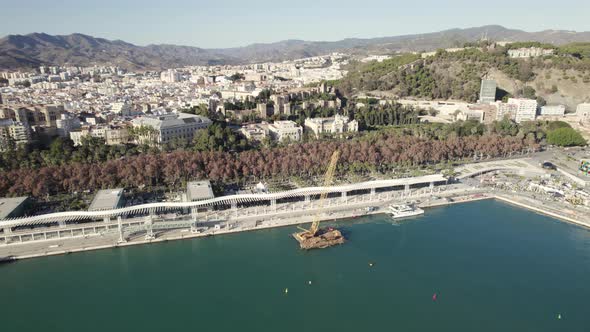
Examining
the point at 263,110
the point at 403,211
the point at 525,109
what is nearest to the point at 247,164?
the point at 403,211

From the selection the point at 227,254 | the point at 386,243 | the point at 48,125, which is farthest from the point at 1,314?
the point at 48,125

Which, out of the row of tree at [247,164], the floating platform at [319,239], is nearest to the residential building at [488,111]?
the row of tree at [247,164]

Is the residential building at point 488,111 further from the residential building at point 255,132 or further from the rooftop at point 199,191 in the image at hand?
the rooftop at point 199,191

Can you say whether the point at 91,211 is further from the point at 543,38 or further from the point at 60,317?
the point at 543,38

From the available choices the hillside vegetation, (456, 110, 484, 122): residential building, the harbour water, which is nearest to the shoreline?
the harbour water

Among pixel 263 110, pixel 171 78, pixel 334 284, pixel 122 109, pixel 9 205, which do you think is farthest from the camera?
pixel 171 78

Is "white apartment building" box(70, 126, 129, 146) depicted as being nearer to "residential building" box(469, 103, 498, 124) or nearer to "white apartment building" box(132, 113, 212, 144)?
"white apartment building" box(132, 113, 212, 144)

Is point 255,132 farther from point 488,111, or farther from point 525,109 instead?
point 525,109
